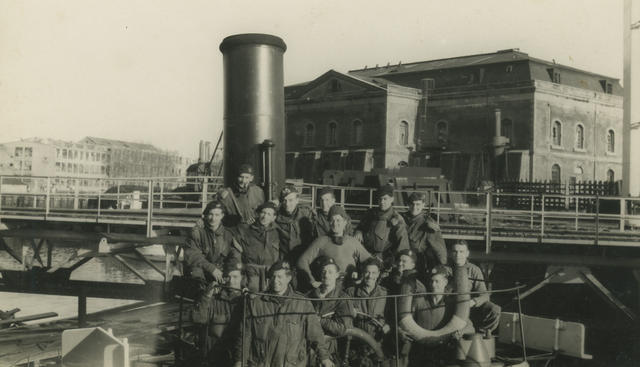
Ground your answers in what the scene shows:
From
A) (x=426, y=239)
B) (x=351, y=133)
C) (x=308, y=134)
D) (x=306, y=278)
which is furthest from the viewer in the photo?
(x=308, y=134)

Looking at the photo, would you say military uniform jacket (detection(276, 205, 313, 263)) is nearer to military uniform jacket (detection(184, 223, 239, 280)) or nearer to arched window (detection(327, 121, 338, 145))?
military uniform jacket (detection(184, 223, 239, 280))

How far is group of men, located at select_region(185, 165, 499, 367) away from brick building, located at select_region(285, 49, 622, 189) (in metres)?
26.1

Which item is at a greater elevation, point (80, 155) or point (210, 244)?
point (80, 155)

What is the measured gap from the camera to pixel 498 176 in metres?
28.3

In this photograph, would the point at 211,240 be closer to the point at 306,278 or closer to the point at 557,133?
the point at 306,278

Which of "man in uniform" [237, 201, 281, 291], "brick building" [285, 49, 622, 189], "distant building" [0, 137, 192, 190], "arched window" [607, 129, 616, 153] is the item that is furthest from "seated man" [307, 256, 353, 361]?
"distant building" [0, 137, 192, 190]

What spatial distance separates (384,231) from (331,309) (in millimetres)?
1593

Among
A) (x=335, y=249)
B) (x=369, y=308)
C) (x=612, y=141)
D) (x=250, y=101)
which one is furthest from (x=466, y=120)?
(x=369, y=308)

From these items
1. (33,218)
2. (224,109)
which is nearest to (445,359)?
(224,109)

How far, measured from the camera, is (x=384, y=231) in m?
6.27

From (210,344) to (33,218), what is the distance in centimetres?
1035

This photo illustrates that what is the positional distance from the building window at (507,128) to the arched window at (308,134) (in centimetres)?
1312

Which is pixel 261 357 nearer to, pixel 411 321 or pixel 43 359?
pixel 411 321

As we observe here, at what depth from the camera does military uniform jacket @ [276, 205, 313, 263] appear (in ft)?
19.6
